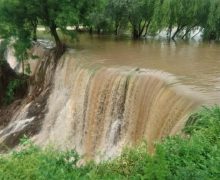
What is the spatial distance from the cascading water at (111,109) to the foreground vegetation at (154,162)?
5.24ft

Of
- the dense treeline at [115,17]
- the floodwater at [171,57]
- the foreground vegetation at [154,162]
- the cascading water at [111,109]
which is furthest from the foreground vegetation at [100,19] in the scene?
the foreground vegetation at [154,162]

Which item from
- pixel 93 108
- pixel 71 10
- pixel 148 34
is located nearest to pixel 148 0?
pixel 148 34

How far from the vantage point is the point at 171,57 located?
51.8 feet

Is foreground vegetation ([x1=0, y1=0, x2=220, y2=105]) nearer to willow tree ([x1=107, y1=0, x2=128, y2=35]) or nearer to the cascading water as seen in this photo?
willow tree ([x1=107, y1=0, x2=128, y2=35])

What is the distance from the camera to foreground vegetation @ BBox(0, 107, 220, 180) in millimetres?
5410

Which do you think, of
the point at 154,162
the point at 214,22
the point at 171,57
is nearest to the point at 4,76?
the point at 171,57

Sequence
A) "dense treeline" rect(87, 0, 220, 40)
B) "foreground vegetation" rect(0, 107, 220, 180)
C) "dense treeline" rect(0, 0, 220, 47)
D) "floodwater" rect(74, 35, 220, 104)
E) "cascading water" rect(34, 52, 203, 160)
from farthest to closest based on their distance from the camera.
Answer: "dense treeline" rect(87, 0, 220, 40) < "dense treeline" rect(0, 0, 220, 47) < "floodwater" rect(74, 35, 220, 104) < "cascading water" rect(34, 52, 203, 160) < "foreground vegetation" rect(0, 107, 220, 180)

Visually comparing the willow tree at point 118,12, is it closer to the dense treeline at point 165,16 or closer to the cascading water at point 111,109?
the dense treeline at point 165,16

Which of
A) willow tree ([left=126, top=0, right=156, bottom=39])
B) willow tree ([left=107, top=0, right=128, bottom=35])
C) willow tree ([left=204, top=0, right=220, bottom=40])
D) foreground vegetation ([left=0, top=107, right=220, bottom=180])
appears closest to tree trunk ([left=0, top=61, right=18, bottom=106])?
willow tree ([left=107, top=0, right=128, bottom=35])

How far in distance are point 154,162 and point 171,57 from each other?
10548 mm

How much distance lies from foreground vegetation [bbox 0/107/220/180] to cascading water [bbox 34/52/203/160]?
160cm

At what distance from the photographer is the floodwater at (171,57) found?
439 inches

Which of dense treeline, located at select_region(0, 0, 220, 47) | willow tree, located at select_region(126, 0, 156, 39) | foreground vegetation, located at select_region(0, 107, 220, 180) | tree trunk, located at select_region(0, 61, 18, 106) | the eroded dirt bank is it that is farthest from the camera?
willow tree, located at select_region(126, 0, 156, 39)

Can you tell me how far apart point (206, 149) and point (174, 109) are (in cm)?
317
